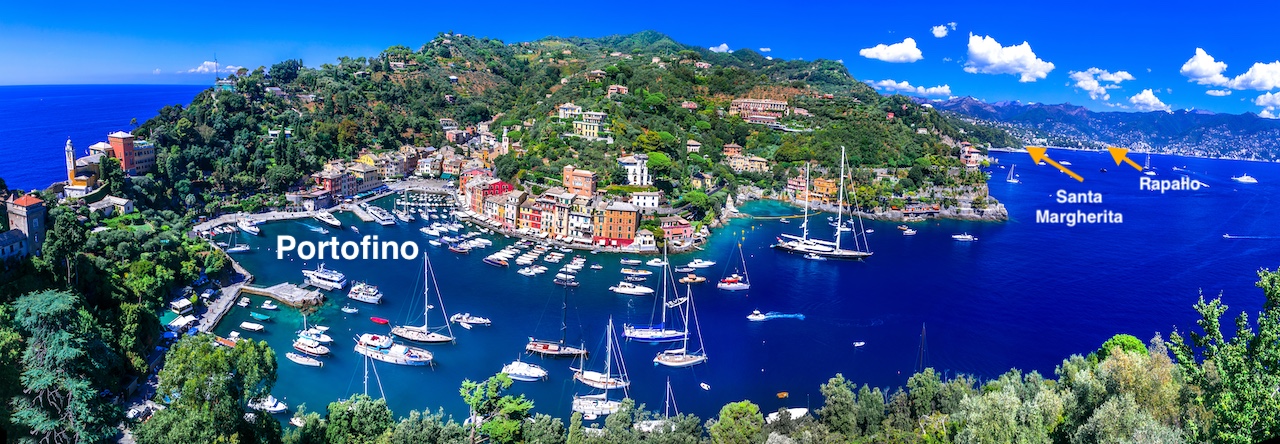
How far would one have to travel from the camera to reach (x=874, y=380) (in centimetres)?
1347

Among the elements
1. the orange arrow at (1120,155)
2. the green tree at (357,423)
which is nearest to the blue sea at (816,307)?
the green tree at (357,423)

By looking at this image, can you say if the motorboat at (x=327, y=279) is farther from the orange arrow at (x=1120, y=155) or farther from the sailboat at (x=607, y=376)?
the orange arrow at (x=1120, y=155)

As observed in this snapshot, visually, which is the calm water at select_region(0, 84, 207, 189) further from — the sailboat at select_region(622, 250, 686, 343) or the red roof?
the sailboat at select_region(622, 250, 686, 343)

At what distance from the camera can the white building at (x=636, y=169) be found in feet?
90.4

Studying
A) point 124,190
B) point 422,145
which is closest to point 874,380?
point 124,190

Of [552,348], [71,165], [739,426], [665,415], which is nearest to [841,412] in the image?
[739,426]

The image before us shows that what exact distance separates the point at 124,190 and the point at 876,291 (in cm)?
2330

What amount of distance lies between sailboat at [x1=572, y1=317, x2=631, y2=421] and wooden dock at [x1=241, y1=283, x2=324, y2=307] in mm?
7196

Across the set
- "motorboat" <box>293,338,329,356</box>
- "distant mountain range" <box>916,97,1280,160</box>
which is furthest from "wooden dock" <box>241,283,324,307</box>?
"distant mountain range" <box>916,97,1280,160</box>

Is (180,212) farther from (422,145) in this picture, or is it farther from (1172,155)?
(1172,155)

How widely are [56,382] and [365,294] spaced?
8.80 m

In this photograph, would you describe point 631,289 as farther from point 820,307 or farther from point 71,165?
point 71,165

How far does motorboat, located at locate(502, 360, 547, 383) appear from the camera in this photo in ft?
42.3

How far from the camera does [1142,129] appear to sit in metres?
105
